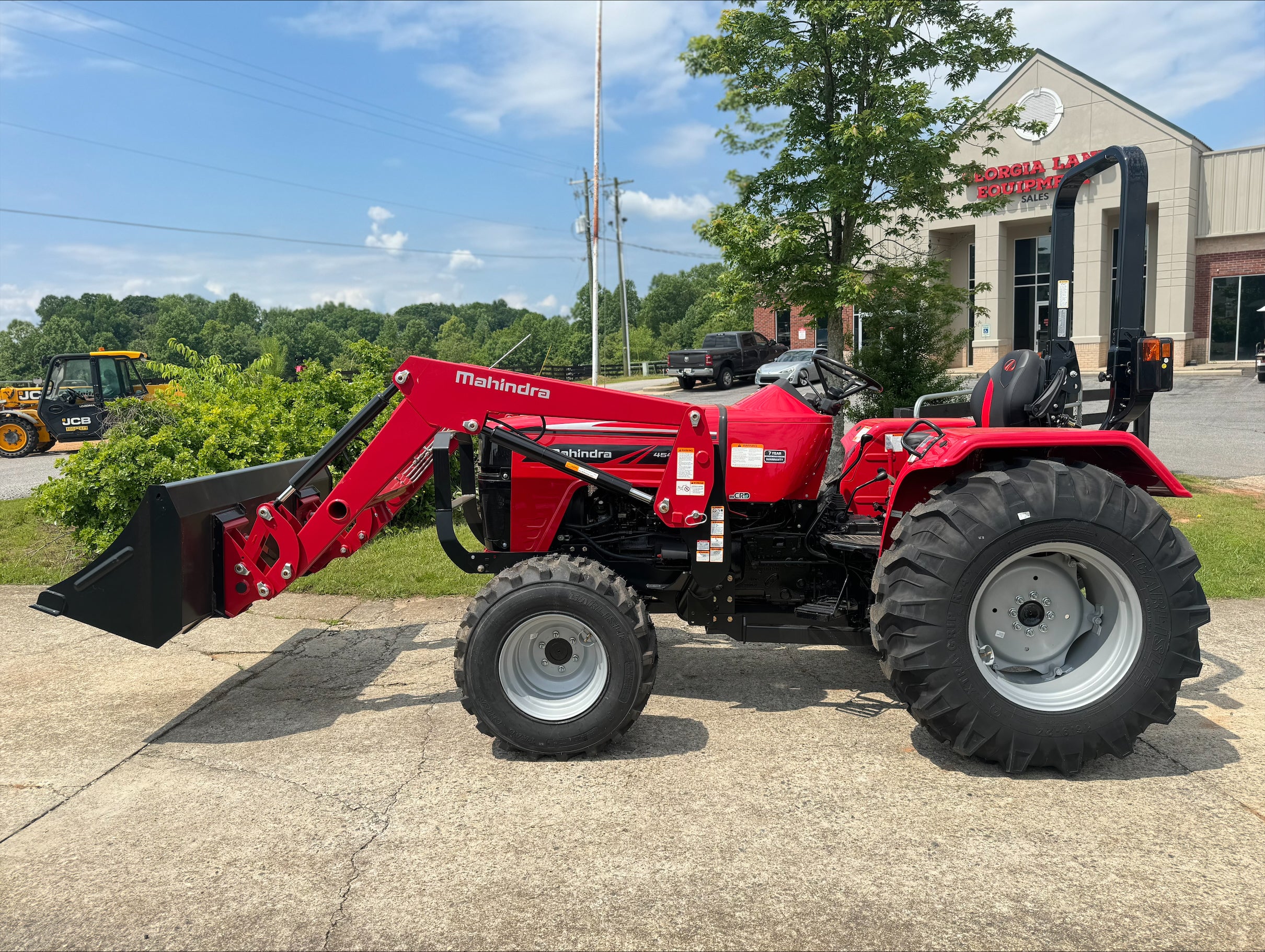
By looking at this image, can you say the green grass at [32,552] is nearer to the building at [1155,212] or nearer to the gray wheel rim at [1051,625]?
the gray wheel rim at [1051,625]

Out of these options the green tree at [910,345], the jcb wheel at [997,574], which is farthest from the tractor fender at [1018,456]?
the green tree at [910,345]

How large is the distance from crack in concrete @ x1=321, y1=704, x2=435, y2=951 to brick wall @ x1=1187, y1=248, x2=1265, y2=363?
3150 cm

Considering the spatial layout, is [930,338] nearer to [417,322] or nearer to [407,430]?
[407,430]

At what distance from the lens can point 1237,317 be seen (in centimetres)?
2820

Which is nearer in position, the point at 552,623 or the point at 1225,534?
the point at 552,623

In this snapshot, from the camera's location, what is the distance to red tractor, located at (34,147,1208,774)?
11.8ft

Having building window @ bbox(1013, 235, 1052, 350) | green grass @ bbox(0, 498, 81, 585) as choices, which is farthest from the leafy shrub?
building window @ bbox(1013, 235, 1052, 350)

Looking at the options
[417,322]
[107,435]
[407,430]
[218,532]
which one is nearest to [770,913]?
[407,430]

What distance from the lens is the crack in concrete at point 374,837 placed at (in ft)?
8.88

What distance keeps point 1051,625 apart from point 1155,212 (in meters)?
30.3

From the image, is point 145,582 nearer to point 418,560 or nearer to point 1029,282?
point 418,560

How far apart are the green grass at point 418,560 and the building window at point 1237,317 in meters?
23.4

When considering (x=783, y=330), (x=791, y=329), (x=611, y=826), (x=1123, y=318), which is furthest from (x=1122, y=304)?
→ (x=783, y=330)

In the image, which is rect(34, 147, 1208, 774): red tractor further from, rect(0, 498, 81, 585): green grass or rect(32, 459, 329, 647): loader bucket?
rect(0, 498, 81, 585): green grass
